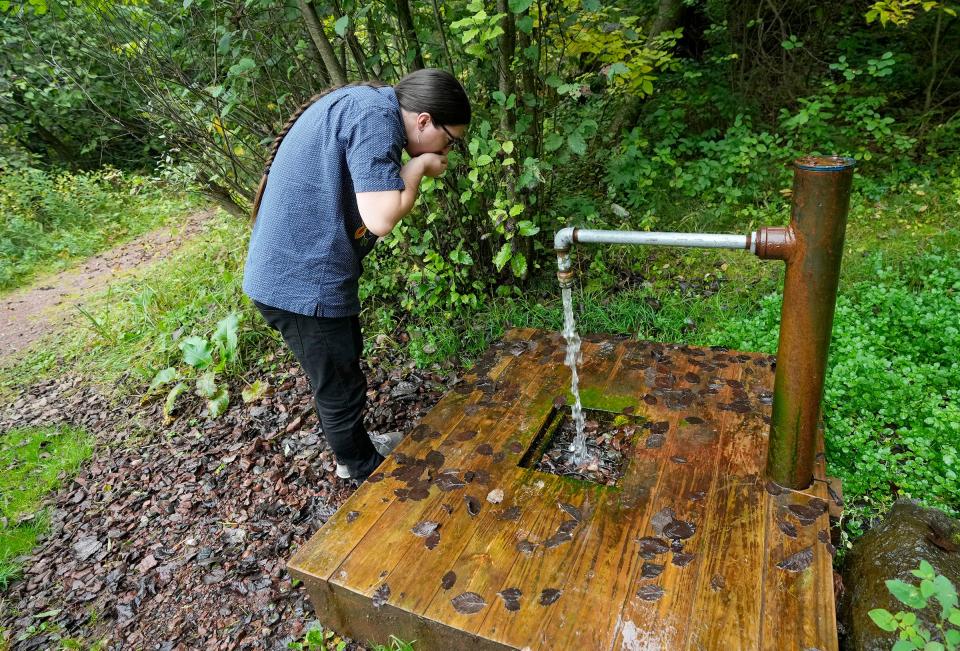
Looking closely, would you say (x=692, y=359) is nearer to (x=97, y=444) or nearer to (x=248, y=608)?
(x=248, y=608)

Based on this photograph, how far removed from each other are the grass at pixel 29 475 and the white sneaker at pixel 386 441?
1.67m

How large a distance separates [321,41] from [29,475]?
2861 millimetres

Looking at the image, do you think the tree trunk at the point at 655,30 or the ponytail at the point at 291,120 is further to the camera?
the tree trunk at the point at 655,30

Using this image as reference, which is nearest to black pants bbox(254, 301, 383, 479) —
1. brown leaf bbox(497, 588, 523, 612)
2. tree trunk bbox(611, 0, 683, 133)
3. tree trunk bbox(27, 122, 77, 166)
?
brown leaf bbox(497, 588, 523, 612)

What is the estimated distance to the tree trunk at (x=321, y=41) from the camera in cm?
269

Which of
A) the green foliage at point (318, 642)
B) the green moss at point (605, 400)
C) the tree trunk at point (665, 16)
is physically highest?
the tree trunk at point (665, 16)

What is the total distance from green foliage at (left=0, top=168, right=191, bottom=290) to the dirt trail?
30cm

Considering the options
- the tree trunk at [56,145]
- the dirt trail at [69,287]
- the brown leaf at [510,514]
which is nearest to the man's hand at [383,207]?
the brown leaf at [510,514]

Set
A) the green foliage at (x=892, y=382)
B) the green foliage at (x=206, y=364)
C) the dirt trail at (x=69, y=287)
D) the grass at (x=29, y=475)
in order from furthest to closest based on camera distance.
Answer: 1. the dirt trail at (x=69, y=287)
2. the green foliage at (x=206, y=364)
3. the grass at (x=29, y=475)
4. the green foliage at (x=892, y=382)

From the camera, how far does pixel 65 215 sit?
7.68 m

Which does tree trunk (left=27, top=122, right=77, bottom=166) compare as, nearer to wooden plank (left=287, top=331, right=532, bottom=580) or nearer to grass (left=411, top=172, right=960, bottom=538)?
grass (left=411, top=172, right=960, bottom=538)

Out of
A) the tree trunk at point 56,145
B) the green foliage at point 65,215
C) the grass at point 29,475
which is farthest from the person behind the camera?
the tree trunk at point 56,145

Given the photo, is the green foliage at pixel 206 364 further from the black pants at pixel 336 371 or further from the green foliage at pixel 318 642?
the green foliage at pixel 318 642

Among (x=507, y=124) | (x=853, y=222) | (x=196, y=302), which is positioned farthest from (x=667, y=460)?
(x=196, y=302)
